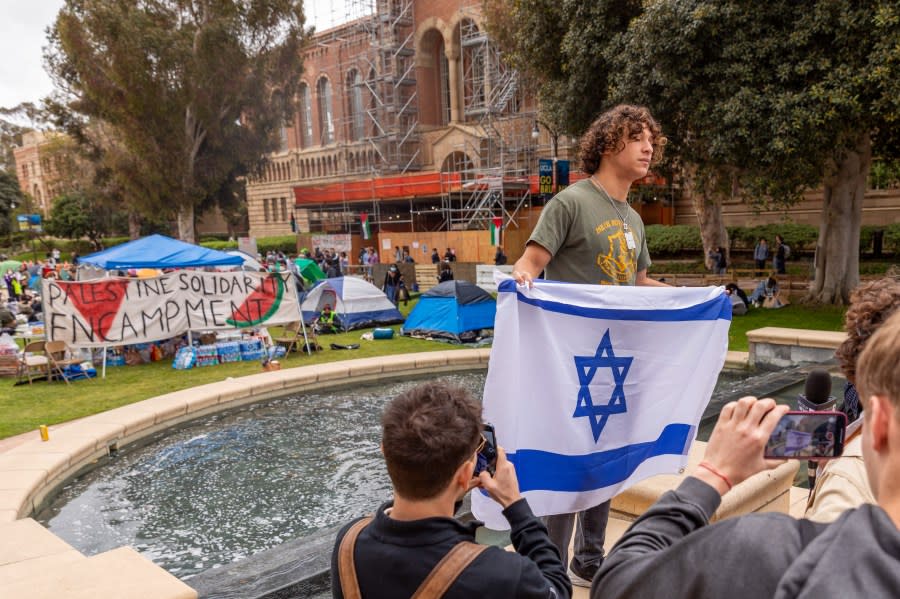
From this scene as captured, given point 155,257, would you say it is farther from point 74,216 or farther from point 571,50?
point 74,216

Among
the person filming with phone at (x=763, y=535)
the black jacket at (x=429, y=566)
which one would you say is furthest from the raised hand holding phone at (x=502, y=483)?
the person filming with phone at (x=763, y=535)

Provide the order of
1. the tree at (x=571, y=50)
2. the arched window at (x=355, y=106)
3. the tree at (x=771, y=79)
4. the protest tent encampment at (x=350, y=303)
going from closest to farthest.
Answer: the tree at (x=771, y=79) → the tree at (x=571, y=50) → the protest tent encampment at (x=350, y=303) → the arched window at (x=355, y=106)

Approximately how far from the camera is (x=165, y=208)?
107 ft

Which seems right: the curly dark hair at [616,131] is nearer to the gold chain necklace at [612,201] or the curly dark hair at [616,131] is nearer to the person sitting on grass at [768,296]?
the gold chain necklace at [612,201]

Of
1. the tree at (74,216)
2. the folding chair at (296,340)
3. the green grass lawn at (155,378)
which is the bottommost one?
the green grass lawn at (155,378)

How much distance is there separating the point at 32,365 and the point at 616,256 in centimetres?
1207

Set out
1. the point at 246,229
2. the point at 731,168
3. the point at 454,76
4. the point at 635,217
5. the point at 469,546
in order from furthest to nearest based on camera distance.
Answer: the point at 246,229, the point at 454,76, the point at 731,168, the point at 635,217, the point at 469,546

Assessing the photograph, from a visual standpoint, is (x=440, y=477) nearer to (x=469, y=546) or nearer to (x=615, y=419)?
(x=469, y=546)

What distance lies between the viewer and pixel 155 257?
530 inches

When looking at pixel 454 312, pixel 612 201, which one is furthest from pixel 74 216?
pixel 612 201

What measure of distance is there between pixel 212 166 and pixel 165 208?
3.46m

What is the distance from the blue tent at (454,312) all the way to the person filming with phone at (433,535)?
12.4m

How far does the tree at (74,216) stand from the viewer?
57.1m

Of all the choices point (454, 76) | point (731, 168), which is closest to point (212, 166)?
point (454, 76)
